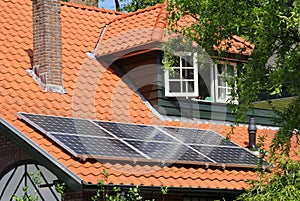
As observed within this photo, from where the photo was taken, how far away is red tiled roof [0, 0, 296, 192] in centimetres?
1596

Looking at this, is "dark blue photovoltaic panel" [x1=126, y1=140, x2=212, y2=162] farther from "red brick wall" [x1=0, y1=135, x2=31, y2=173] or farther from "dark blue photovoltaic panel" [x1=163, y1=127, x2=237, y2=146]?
"red brick wall" [x1=0, y1=135, x2=31, y2=173]


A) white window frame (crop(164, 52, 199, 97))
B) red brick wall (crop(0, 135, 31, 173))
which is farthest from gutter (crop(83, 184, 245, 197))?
→ white window frame (crop(164, 52, 199, 97))

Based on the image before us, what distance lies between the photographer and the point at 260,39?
13.2m

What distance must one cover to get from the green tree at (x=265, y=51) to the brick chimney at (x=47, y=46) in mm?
5194

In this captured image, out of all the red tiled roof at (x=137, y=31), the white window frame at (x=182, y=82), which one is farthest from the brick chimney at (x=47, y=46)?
the white window frame at (x=182, y=82)

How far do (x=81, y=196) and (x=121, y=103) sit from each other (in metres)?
4.48

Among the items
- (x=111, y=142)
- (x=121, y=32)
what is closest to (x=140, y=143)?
(x=111, y=142)

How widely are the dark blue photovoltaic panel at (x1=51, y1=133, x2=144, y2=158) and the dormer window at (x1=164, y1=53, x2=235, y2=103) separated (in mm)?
3606

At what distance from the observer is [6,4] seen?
21.4m

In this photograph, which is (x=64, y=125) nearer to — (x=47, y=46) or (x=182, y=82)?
(x=47, y=46)

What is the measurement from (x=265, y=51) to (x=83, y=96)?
6851mm

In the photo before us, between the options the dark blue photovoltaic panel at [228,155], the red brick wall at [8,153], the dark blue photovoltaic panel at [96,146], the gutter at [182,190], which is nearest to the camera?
the gutter at [182,190]

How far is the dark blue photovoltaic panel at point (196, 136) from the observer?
60.6 feet

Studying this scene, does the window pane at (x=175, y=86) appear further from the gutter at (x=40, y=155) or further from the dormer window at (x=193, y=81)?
the gutter at (x=40, y=155)
